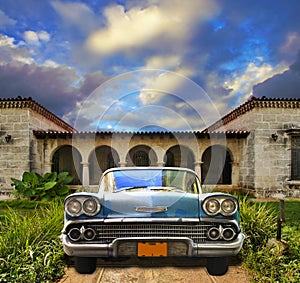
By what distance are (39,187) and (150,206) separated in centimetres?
800

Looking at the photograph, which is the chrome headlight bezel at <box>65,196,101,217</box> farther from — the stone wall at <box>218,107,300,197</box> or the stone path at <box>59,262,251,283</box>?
the stone wall at <box>218,107,300,197</box>

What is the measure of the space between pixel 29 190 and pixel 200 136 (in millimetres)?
6296

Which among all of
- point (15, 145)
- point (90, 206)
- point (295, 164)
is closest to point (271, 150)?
point (295, 164)

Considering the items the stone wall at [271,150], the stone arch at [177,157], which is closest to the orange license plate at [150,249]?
the stone wall at [271,150]

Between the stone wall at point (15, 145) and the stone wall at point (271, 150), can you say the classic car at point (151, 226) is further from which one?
the stone wall at point (15, 145)

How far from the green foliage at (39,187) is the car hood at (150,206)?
7394 millimetres

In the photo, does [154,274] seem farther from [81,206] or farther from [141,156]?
[141,156]

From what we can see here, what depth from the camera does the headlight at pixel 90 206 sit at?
2.99 meters

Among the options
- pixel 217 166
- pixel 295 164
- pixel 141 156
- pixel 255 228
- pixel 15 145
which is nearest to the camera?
pixel 255 228

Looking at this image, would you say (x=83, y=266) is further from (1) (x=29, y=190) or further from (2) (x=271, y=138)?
(2) (x=271, y=138)

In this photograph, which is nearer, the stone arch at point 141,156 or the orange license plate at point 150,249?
the orange license plate at point 150,249

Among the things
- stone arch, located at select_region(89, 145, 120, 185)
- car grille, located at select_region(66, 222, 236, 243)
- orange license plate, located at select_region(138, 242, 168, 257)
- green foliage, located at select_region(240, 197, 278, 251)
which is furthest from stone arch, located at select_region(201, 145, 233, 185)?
orange license plate, located at select_region(138, 242, 168, 257)

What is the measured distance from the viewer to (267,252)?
3.75 metres

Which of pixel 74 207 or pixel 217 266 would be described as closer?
pixel 74 207
